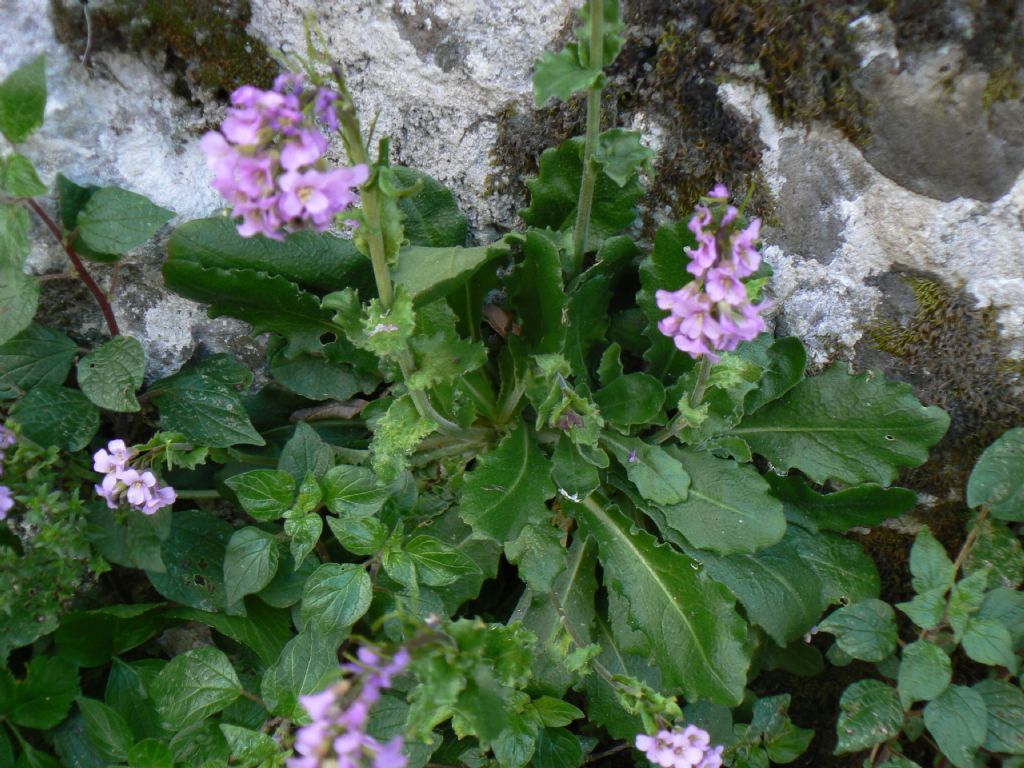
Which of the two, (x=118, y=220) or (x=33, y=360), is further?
(x=33, y=360)

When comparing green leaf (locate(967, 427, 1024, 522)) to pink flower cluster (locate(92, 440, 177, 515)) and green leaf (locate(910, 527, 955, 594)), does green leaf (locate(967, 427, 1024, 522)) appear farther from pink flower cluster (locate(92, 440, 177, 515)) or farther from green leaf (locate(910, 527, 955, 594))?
pink flower cluster (locate(92, 440, 177, 515))

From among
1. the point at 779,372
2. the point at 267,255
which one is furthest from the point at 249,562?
the point at 779,372

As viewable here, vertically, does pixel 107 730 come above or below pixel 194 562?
below

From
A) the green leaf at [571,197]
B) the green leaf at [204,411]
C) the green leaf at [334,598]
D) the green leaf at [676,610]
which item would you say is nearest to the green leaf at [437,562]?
the green leaf at [334,598]

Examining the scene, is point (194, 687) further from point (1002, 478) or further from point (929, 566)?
point (1002, 478)

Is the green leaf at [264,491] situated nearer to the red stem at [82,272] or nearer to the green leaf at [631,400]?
the red stem at [82,272]

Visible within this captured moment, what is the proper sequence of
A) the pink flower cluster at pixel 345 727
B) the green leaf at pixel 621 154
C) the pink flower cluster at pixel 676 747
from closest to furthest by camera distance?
the pink flower cluster at pixel 345 727
the pink flower cluster at pixel 676 747
the green leaf at pixel 621 154
